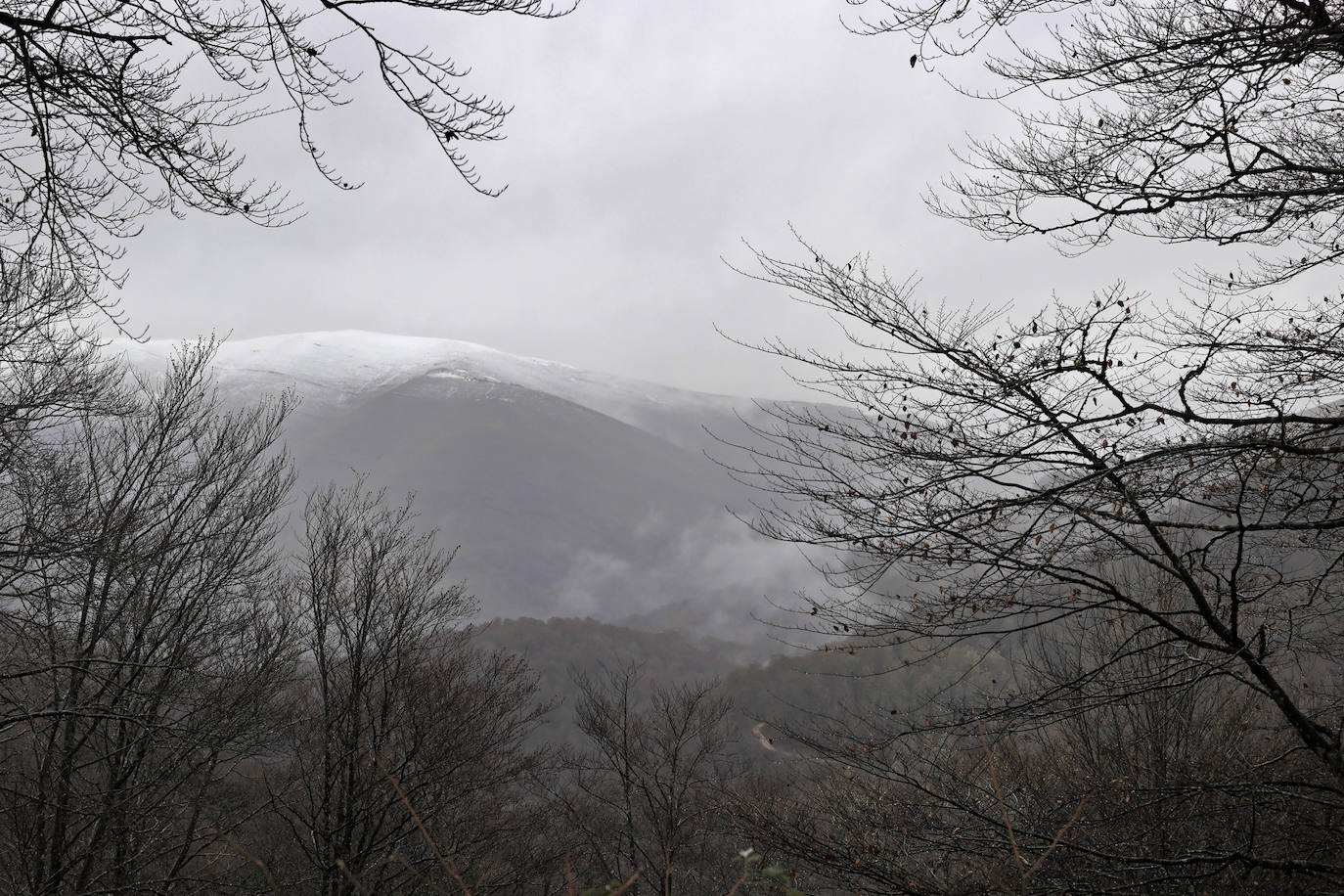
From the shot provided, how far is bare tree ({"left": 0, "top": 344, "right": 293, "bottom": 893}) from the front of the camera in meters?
8.13

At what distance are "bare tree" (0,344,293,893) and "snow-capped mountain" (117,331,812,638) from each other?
141 metres

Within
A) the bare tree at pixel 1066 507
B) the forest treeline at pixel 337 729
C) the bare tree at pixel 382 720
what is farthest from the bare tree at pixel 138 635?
the bare tree at pixel 1066 507

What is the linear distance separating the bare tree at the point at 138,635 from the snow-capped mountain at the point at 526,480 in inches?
5570

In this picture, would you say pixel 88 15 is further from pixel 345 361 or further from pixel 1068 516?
pixel 345 361

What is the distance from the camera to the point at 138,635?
972 centimetres

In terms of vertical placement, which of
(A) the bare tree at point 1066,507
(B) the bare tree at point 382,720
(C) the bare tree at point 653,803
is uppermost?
(A) the bare tree at point 1066,507

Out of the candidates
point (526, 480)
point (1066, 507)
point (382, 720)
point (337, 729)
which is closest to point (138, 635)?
point (337, 729)

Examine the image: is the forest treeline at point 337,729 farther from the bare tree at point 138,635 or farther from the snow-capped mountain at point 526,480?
the snow-capped mountain at point 526,480

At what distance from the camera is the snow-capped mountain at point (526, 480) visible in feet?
538

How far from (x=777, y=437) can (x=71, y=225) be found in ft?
12.6

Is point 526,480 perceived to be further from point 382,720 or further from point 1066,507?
point 1066,507

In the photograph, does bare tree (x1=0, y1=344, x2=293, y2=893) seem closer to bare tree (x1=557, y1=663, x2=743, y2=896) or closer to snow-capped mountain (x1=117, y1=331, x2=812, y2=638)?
bare tree (x1=557, y1=663, x2=743, y2=896)

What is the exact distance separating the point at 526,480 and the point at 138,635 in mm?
169140

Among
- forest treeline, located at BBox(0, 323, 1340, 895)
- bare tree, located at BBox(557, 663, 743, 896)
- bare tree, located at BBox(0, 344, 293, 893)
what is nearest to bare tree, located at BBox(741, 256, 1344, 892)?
forest treeline, located at BBox(0, 323, 1340, 895)
